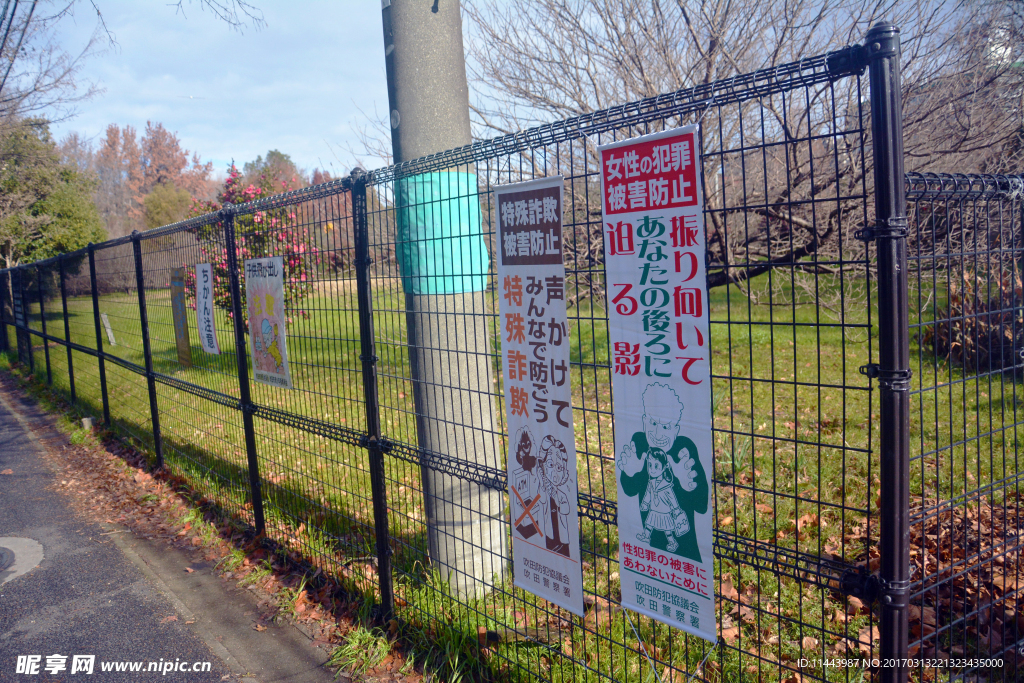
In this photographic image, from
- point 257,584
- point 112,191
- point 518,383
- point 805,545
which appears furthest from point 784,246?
point 112,191

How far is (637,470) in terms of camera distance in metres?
2.19

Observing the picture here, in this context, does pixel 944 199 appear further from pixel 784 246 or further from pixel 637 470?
pixel 784 246

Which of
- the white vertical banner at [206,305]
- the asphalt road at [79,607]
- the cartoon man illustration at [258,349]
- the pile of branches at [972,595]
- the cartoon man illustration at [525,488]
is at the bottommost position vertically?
the asphalt road at [79,607]

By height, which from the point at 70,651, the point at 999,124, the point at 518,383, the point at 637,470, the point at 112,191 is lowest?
the point at 70,651

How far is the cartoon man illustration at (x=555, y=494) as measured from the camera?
8.22 ft

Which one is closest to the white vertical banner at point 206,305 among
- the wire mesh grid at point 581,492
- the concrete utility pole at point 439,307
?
the wire mesh grid at point 581,492

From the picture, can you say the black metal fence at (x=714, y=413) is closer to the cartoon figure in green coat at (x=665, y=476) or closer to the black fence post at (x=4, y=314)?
the cartoon figure in green coat at (x=665, y=476)

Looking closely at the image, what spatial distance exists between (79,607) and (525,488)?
3474mm

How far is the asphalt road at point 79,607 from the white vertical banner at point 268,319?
5.27ft

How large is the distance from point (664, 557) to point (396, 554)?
2.32m

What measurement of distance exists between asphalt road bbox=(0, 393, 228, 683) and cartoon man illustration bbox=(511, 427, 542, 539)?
2026mm

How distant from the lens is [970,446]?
18.2 feet

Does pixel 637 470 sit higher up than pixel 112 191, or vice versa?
pixel 112 191

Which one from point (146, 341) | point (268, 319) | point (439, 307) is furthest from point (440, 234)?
point (146, 341)
